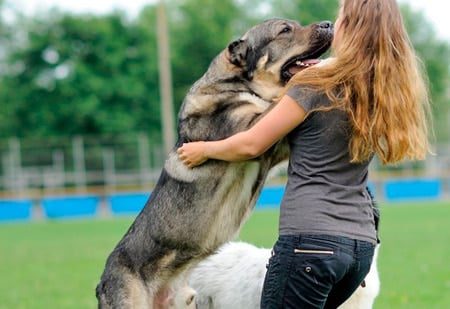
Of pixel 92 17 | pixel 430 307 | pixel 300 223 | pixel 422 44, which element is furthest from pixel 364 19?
pixel 422 44

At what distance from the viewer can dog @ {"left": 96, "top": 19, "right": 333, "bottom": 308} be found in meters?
5.30

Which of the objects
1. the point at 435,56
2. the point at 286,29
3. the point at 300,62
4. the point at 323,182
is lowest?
the point at 435,56

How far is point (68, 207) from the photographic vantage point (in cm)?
3391

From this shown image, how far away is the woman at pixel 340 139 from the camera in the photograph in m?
4.19

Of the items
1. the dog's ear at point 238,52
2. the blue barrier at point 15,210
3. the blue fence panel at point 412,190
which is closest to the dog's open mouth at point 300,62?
the dog's ear at point 238,52

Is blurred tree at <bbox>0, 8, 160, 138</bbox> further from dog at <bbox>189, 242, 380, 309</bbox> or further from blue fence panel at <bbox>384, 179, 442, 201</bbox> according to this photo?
dog at <bbox>189, 242, 380, 309</bbox>

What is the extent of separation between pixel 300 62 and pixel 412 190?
31874 millimetres

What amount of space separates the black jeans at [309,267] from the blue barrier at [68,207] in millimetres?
29921

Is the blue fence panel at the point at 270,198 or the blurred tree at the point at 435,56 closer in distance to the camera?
the blue fence panel at the point at 270,198

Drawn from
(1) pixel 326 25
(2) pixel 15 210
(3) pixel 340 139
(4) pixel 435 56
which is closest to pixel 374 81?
(3) pixel 340 139

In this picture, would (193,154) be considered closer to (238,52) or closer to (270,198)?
(238,52)

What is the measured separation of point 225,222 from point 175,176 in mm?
436

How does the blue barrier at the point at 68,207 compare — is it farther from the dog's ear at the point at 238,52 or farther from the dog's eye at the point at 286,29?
the dog's eye at the point at 286,29

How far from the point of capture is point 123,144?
39.0 meters
